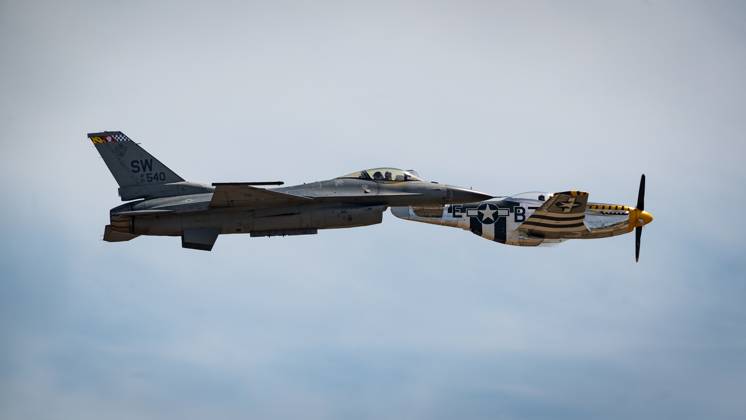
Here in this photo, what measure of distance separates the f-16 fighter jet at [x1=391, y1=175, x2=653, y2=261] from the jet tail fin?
1437 centimetres

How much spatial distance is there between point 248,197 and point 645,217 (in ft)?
79.4

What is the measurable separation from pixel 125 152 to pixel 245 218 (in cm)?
692

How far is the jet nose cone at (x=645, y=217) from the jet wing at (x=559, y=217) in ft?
11.9

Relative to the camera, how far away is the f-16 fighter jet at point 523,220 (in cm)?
6600

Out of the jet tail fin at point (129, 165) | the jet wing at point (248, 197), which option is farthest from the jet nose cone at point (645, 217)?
the jet tail fin at point (129, 165)

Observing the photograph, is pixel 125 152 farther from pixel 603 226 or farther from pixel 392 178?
pixel 603 226

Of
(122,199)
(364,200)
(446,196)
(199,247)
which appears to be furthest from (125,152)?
(446,196)

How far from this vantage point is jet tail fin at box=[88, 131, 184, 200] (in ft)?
186

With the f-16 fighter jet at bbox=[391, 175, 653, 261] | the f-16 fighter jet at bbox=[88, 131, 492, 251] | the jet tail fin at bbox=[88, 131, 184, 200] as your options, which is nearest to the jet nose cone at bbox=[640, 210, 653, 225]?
the f-16 fighter jet at bbox=[391, 175, 653, 261]

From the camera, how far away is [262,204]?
54.8 meters

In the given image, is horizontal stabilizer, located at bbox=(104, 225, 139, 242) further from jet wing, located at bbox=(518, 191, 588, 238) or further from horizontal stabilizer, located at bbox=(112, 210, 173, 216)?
jet wing, located at bbox=(518, 191, 588, 238)

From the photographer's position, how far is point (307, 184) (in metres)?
55.9

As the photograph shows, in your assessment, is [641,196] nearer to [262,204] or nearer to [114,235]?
[262,204]

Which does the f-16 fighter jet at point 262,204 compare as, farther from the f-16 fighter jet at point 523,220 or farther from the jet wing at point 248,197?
the f-16 fighter jet at point 523,220
